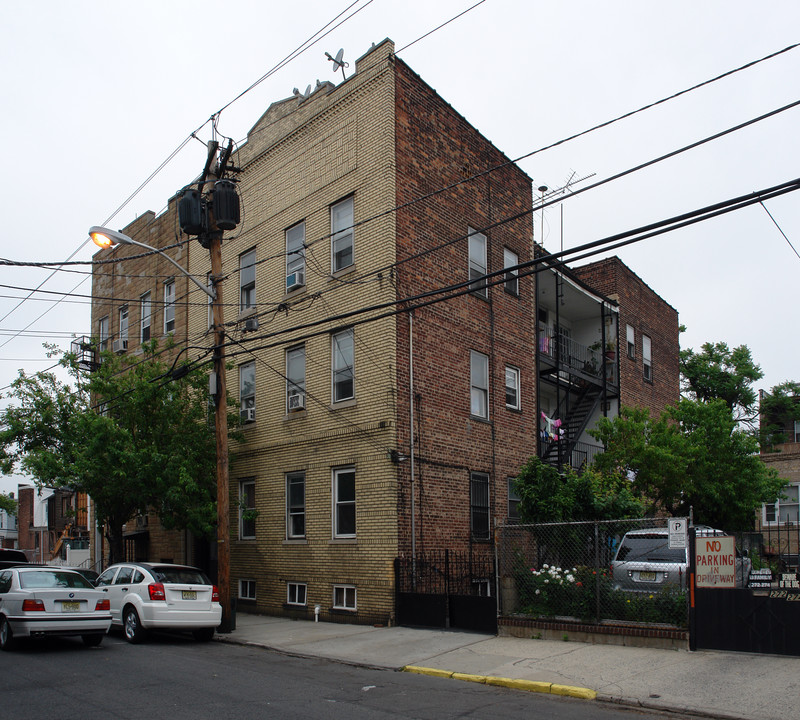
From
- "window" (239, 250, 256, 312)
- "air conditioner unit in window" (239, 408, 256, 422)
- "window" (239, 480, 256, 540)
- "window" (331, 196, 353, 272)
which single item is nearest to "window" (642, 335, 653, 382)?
"window" (331, 196, 353, 272)

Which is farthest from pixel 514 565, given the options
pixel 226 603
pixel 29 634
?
pixel 29 634

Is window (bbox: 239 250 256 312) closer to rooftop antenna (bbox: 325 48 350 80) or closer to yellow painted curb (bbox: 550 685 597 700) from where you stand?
rooftop antenna (bbox: 325 48 350 80)

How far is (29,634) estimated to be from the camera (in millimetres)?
12734

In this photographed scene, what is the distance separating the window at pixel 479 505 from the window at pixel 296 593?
4148 mm

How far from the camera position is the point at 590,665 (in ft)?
36.2

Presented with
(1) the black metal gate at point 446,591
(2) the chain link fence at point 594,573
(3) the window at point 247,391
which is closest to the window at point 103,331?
(3) the window at point 247,391

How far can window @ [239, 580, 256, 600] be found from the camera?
20172 millimetres

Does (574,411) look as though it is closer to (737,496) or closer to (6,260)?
(737,496)

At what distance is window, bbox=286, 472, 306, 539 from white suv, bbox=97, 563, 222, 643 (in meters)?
3.86

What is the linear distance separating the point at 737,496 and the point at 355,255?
12.7 m

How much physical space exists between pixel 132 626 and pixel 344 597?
4.62 meters

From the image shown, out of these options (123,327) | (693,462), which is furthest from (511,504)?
(123,327)

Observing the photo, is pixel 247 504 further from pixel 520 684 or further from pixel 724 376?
pixel 724 376

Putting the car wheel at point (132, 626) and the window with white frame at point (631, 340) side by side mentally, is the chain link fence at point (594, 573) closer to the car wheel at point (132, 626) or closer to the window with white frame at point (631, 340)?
the car wheel at point (132, 626)
